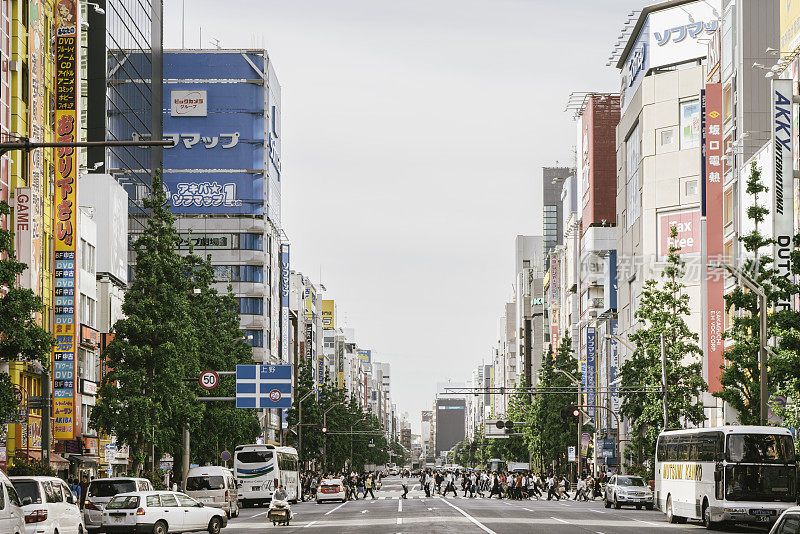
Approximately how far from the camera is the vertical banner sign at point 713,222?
7044 cm

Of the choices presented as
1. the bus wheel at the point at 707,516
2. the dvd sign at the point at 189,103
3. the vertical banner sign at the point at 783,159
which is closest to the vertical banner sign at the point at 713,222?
the vertical banner sign at the point at 783,159

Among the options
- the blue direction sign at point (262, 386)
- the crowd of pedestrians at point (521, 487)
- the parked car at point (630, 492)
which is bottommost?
the crowd of pedestrians at point (521, 487)

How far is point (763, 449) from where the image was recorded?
131ft

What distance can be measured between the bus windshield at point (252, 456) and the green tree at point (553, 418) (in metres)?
41.6

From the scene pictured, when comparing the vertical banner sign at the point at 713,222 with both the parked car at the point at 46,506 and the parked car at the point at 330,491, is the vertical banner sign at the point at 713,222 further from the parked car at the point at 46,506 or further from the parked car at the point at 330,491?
the parked car at the point at 46,506

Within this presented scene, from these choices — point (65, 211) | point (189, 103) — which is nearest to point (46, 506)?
point (65, 211)

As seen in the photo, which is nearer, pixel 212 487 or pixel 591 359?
pixel 212 487

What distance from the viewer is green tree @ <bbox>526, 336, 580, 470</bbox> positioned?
109 m

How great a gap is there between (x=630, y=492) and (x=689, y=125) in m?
47.0

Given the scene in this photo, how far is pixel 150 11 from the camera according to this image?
341ft

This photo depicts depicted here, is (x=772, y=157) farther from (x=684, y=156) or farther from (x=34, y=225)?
(x=684, y=156)

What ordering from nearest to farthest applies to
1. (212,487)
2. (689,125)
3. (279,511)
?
(279,511) → (212,487) → (689,125)

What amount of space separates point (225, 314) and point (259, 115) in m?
59.0

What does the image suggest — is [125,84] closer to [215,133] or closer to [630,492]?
[215,133]
